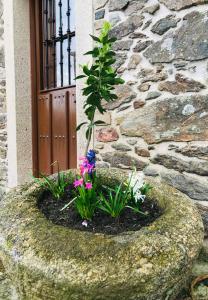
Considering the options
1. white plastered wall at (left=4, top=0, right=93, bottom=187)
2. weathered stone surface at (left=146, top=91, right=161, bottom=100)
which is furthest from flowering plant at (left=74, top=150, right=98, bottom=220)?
white plastered wall at (left=4, top=0, right=93, bottom=187)

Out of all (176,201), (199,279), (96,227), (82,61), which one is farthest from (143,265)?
(82,61)

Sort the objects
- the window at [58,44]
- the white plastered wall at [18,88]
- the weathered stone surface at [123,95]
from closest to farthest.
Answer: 1. the weathered stone surface at [123,95]
2. the window at [58,44]
3. the white plastered wall at [18,88]

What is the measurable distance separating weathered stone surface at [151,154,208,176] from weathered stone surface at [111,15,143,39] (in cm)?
105

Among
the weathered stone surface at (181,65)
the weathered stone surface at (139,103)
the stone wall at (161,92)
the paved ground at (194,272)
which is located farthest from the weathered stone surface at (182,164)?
the weathered stone surface at (181,65)

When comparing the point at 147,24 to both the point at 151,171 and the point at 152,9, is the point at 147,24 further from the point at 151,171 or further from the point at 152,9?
the point at 151,171

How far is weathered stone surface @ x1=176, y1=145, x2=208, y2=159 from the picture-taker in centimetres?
227

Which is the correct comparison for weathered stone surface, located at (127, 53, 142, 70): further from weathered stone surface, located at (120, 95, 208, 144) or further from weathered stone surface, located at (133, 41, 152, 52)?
weathered stone surface, located at (120, 95, 208, 144)

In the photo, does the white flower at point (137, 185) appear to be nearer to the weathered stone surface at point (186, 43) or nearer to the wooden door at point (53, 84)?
the weathered stone surface at point (186, 43)

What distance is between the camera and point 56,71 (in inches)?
147

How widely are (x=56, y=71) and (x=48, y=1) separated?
82 centimetres

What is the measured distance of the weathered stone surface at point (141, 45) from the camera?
254cm

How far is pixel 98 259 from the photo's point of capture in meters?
1.28

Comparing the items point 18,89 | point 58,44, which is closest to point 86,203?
point 58,44

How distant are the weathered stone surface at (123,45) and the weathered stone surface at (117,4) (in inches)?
11.3
